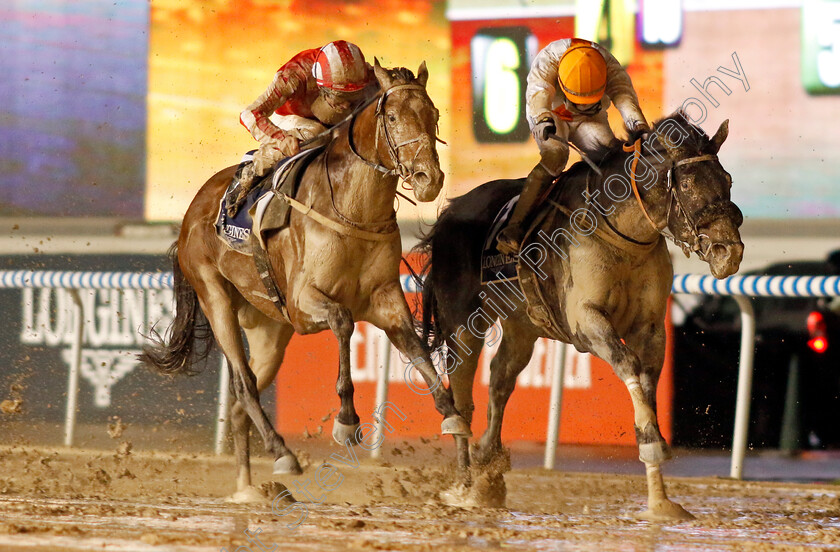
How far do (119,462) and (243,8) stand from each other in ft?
12.9

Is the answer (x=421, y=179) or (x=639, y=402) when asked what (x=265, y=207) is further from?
(x=639, y=402)

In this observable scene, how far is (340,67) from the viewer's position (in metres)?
5.10

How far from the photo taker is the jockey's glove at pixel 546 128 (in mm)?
5090

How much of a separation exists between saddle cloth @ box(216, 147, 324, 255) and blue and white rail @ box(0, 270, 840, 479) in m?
1.30

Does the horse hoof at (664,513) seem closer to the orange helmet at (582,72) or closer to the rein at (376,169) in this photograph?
the rein at (376,169)

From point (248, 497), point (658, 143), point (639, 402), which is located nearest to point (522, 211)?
point (658, 143)

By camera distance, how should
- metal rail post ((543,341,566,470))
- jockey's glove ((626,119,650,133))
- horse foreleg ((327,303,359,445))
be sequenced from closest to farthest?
horse foreleg ((327,303,359,445)) → jockey's glove ((626,119,650,133)) → metal rail post ((543,341,566,470))

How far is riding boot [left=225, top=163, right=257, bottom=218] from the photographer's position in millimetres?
5426

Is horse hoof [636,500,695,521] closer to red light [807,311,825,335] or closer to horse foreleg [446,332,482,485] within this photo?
horse foreleg [446,332,482,485]

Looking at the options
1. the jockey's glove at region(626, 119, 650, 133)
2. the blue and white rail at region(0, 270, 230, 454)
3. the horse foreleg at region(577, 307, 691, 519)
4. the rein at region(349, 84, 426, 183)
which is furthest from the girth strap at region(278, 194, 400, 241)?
the blue and white rail at region(0, 270, 230, 454)

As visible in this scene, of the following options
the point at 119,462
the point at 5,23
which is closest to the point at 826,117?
the point at 119,462

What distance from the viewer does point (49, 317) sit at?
845cm

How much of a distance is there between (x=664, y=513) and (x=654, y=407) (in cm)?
44

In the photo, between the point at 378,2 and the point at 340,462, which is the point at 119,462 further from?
the point at 378,2
